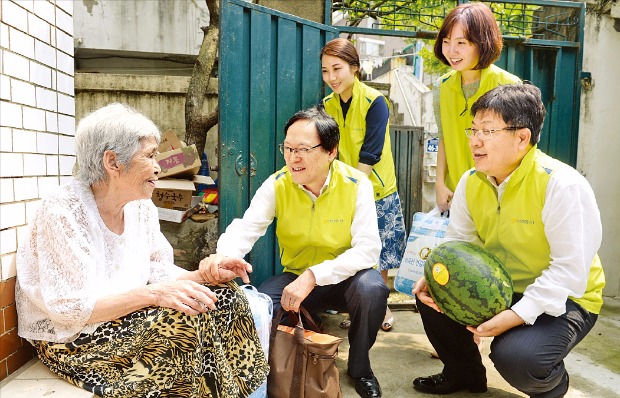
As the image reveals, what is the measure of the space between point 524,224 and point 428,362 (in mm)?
1263

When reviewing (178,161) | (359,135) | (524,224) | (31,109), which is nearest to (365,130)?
(359,135)

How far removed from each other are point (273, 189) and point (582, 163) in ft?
11.2

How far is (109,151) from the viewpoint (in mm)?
1959

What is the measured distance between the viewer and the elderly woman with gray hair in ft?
6.06

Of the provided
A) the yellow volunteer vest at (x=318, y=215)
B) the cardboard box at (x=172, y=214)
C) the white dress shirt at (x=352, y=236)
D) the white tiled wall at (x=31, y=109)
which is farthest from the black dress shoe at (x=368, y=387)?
the cardboard box at (x=172, y=214)

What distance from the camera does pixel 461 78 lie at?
3201 mm

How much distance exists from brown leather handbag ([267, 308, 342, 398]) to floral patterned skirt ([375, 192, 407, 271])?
1.36 metres

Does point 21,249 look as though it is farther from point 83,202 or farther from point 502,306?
point 502,306

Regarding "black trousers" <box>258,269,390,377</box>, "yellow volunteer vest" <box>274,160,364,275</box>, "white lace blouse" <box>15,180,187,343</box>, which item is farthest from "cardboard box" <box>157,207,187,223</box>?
"white lace blouse" <box>15,180,187,343</box>

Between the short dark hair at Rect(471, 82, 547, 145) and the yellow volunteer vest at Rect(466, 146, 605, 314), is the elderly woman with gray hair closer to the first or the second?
the yellow volunteer vest at Rect(466, 146, 605, 314)

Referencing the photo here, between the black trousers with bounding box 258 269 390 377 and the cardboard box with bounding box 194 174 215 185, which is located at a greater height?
the cardboard box with bounding box 194 174 215 185

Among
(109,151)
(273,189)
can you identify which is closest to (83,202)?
(109,151)

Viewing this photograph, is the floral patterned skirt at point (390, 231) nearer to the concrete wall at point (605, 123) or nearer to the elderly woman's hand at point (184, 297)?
the elderly woman's hand at point (184, 297)

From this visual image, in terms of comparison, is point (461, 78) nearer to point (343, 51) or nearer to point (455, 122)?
point (455, 122)
